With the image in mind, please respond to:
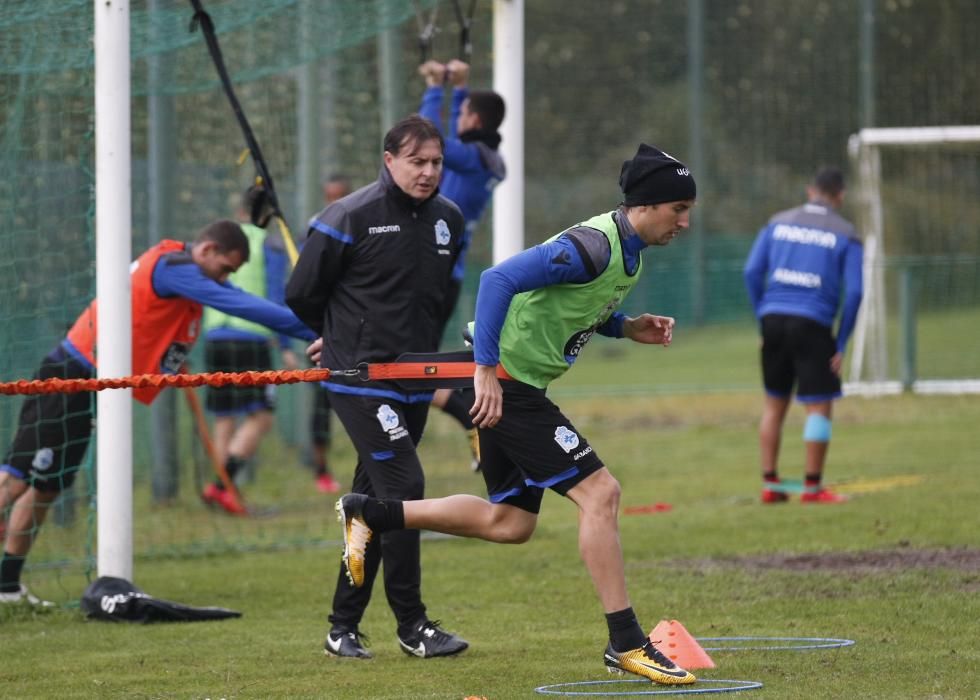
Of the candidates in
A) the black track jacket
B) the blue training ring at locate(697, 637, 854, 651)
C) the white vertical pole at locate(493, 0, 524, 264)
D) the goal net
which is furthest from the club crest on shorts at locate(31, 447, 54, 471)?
the goal net

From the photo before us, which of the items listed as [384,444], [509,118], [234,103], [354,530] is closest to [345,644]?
[354,530]

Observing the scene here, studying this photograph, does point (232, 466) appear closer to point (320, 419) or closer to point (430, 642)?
point (320, 419)

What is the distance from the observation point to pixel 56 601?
337 inches

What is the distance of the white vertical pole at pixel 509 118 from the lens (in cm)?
989

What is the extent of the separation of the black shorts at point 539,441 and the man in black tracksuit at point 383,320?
27.4 inches

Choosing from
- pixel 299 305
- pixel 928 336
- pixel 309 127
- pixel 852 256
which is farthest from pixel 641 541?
pixel 928 336

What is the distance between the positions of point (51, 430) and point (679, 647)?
375cm

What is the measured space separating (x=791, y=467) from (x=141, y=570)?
19.1 feet

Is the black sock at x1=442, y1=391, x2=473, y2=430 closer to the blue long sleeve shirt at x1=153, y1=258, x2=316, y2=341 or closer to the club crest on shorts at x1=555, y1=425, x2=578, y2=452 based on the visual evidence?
the blue long sleeve shirt at x1=153, y1=258, x2=316, y2=341

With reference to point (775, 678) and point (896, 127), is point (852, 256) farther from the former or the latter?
point (896, 127)

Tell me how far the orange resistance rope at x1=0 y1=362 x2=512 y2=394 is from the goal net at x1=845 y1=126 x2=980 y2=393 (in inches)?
535

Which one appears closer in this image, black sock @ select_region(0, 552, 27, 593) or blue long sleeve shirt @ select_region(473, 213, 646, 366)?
blue long sleeve shirt @ select_region(473, 213, 646, 366)

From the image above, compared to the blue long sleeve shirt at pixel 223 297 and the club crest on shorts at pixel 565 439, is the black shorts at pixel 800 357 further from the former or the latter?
the club crest on shorts at pixel 565 439

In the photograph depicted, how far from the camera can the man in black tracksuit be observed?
22.2ft
